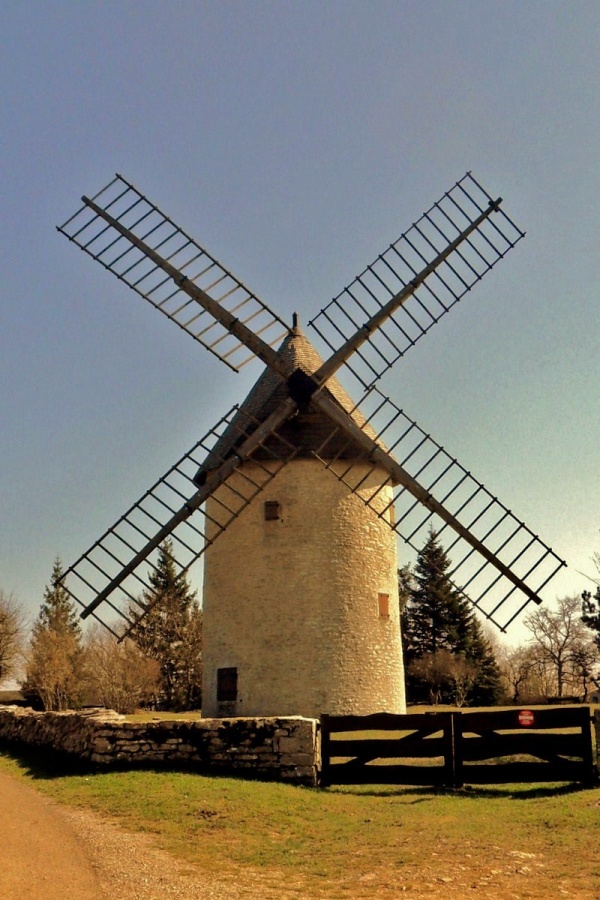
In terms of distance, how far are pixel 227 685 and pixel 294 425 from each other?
6.18 m

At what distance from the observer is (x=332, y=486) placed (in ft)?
63.1

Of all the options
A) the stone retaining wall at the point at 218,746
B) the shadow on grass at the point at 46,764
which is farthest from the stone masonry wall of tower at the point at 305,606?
the stone retaining wall at the point at 218,746

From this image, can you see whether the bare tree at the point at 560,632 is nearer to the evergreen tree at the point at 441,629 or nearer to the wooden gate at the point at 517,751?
the evergreen tree at the point at 441,629

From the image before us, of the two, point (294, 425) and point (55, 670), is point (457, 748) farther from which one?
point (55, 670)

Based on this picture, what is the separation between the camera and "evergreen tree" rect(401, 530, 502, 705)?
41.0 meters

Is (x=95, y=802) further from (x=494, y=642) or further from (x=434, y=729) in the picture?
(x=494, y=642)

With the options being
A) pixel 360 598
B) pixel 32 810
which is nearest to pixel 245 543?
pixel 360 598

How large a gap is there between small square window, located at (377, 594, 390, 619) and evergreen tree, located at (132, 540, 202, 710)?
2375 centimetres

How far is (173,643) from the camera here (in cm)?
4444

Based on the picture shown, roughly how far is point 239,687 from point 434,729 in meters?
7.19

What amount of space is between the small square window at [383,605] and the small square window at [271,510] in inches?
121

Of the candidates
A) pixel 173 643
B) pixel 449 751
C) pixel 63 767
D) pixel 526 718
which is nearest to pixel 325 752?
pixel 449 751

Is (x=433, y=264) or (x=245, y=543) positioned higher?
(x=433, y=264)

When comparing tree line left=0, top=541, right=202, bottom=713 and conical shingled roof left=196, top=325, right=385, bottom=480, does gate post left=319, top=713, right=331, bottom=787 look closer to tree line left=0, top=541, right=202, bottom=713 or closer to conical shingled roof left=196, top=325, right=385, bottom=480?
conical shingled roof left=196, top=325, right=385, bottom=480
